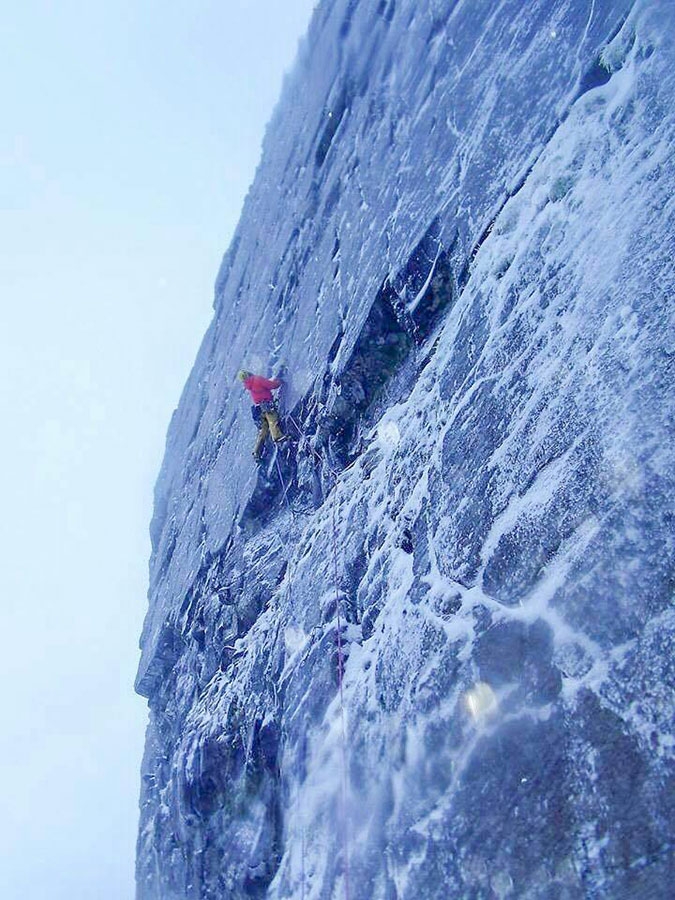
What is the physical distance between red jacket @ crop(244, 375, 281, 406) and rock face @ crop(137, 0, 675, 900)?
374 millimetres

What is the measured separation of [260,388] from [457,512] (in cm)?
444

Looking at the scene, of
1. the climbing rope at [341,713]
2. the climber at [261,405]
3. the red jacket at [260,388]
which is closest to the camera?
the climbing rope at [341,713]

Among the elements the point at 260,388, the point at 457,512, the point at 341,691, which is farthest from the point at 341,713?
the point at 260,388

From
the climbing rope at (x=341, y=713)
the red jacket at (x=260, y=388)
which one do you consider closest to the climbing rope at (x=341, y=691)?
the climbing rope at (x=341, y=713)

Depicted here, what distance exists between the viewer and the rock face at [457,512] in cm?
323

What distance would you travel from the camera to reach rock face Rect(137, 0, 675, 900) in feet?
10.6

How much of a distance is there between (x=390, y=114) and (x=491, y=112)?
2147mm

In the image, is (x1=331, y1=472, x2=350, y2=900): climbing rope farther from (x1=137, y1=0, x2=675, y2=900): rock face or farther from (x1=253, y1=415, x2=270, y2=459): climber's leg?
(x1=253, y1=415, x2=270, y2=459): climber's leg

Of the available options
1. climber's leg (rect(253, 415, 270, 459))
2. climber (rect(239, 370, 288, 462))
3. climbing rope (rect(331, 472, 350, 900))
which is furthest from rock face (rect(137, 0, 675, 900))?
climber (rect(239, 370, 288, 462))

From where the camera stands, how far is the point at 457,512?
15.4ft

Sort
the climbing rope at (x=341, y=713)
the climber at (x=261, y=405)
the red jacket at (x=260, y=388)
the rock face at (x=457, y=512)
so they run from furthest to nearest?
1. the red jacket at (x=260, y=388)
2. the climber at (x=261, y=405)
3. the climbing rope at (x=341, y=713)
4. the rock face at (x=457, y=512)

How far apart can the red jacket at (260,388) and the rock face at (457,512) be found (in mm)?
374

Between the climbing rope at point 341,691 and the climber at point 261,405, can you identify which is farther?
the climber at point 261,405

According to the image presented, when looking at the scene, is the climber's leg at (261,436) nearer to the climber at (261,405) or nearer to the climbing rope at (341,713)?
the climber at (261,405)
